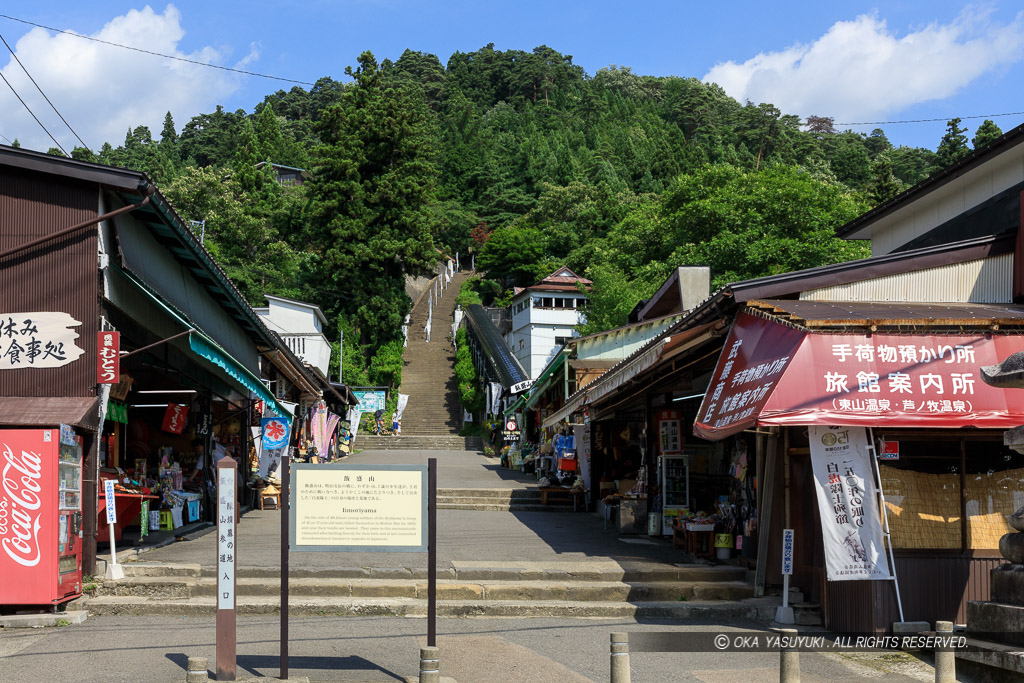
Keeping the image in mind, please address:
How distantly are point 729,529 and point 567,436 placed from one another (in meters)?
10.5

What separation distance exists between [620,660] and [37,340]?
26.4 ft

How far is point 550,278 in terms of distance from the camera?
169 feet

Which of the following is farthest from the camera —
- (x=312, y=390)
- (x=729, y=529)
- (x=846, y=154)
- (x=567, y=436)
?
(x=846, y=154)

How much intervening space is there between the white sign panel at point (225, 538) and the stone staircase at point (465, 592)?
11.2 feet

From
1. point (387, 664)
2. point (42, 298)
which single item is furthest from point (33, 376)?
point (387, 664)

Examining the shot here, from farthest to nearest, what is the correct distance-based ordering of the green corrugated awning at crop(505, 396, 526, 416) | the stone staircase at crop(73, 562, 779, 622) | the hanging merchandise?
the green corrugated awning at crop(505, 396, 526, 416) < the hanging merchandise < the stone staircase at crop(73, 562, 779, 622)

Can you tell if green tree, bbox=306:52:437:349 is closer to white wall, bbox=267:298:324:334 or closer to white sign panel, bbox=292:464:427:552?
white wall, bbox=267:298:324:334

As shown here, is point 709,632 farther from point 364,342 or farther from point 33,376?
point 364,342

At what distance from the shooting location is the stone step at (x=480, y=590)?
34.7 feet

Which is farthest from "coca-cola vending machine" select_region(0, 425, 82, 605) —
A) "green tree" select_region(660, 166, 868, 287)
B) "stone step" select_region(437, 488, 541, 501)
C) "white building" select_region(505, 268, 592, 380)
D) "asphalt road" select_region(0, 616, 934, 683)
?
"white building" select_region(505, 268, 592, 380)

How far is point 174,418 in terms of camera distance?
15.9 m

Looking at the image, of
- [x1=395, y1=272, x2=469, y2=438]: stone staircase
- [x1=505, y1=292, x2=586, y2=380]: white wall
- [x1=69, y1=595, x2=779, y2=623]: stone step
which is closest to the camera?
[x1=69, y1=595, x2=779, y2=623]: stone step

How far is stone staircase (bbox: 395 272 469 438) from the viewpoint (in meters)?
42.6

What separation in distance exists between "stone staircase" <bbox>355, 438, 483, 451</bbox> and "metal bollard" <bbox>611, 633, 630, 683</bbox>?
104 feet
